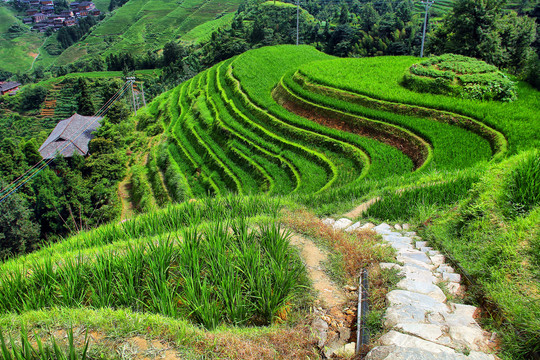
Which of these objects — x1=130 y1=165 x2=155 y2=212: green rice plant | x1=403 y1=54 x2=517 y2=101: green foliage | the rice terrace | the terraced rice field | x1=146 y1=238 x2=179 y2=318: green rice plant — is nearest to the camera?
the rice terrace

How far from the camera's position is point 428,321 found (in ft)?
10.8

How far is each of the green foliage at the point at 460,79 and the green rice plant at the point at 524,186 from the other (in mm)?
12552

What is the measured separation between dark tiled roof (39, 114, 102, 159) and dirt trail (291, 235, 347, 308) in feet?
93.7

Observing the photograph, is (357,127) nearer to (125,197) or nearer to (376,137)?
(376,137)

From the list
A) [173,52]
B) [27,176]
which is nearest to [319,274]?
[27,176]

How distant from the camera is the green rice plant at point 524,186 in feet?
14.7

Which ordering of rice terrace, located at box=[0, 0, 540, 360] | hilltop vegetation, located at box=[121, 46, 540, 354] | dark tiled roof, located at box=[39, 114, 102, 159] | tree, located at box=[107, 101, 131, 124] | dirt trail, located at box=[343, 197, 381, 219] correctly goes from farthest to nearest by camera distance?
1. tree, located at box=[107, 101, 131, 124]
2. dark tiled roof, located at box=[39, 114, 102, 159]
3. hilltop vegetation, located at box=[121, 46, 540, 354]
4. dirt trail, located at box=[343, 197, 381, 219]
5. rice terrace, located at box=[0, 0, 540, 360]

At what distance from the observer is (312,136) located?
1831 cm

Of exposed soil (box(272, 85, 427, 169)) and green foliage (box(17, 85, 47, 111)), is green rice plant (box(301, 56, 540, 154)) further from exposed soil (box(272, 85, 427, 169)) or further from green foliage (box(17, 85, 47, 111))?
green foliage (box(17, 85, 47, 111))

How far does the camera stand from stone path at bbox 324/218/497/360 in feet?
9.47

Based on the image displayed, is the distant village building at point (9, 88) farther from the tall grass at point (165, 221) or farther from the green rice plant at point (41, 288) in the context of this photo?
the green rice plant at point (41, 288)

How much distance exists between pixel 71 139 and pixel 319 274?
107 feet

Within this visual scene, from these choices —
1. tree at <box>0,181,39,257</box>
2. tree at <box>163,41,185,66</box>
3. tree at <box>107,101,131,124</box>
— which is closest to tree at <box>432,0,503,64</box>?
tree at <box>107,101,131,124</box>

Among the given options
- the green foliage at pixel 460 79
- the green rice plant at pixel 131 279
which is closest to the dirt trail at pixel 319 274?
the green rice plant at pixel 131 279
